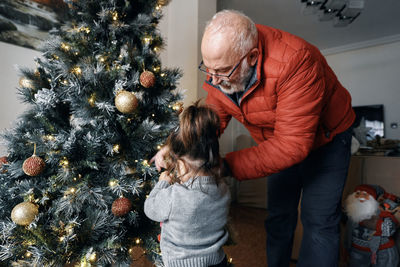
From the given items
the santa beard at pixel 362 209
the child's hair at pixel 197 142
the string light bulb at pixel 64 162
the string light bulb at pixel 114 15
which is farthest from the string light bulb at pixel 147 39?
the santa beard at pixel 362 209

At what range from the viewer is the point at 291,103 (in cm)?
71

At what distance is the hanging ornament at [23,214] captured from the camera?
70 cm

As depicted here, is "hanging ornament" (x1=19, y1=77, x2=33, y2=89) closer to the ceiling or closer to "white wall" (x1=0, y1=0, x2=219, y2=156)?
"white wall" (x1=0, y1=0, x2=219, y2=156)

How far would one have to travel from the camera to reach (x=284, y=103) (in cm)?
73

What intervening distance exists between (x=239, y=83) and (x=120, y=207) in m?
0.55

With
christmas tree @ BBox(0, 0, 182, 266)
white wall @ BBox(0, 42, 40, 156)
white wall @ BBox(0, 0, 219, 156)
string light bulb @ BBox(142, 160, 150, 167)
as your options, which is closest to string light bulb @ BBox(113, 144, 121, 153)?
christmas tree @ BBox(0, 0, 182, 266)

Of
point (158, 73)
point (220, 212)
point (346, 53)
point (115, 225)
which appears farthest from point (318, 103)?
point (346, 53)

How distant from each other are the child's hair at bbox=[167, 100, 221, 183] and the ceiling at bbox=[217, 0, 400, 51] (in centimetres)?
199

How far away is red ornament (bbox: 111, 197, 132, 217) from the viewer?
798mm

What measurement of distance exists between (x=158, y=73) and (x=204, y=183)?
18.9 inches

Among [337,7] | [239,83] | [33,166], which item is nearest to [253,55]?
[239,83]

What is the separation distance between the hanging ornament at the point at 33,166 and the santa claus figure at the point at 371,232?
58.8 inches

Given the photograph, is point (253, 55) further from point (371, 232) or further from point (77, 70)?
point (371, 232)

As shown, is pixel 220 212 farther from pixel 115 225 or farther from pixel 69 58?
pixel 69 58
